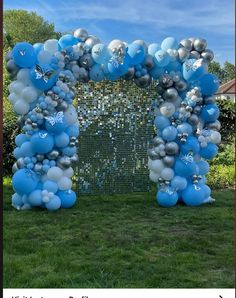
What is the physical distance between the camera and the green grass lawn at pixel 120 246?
288 cm

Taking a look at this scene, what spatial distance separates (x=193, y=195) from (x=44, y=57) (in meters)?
2.05

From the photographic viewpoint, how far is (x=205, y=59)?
496 cm

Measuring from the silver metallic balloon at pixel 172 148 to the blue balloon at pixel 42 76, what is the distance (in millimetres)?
1337

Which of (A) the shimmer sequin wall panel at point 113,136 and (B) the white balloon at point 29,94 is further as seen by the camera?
(A) the shimmer sequin wall panel at point 113,136

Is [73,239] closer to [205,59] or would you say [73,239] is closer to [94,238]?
[94,238]

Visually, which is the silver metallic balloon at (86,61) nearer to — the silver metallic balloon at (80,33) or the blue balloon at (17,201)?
the silver metallic balloon at (80,33)

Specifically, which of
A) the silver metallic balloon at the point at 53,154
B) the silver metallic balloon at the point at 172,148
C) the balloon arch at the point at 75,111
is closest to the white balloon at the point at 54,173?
the balloon arch at the point at 75,111

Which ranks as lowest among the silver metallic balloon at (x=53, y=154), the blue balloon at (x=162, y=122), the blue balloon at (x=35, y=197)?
the blue balloon at (x=35, y=197)

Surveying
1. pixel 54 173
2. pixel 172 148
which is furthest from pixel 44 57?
pixel 172 148

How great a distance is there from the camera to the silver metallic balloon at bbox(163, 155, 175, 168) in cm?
496
